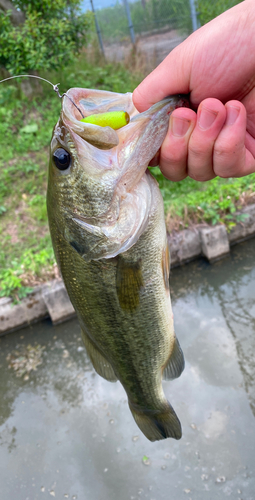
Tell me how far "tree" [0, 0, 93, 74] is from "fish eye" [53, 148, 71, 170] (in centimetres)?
501

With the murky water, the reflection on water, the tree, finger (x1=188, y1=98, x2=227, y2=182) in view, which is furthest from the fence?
finger (x1=188, y1=98, x2=227, y2=182)

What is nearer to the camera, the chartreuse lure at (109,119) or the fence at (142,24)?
the chartreuse lure at (109,119)

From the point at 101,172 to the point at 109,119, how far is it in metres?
0.19

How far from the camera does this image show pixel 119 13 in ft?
26.7

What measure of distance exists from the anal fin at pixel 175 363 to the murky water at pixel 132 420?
115 cm

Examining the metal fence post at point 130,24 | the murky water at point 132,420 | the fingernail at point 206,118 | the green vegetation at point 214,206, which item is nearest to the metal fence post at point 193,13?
the metal fence post at point 130,24

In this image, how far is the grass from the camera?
13.3 feet

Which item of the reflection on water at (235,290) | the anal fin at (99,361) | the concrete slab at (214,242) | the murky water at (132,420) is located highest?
the anal fin at (99,361)

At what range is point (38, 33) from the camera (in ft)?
17.9

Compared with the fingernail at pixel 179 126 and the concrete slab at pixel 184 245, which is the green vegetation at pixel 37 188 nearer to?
the concrete slab at pixel 184 245

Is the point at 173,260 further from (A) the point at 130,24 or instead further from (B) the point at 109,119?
(A) the point at 130,24

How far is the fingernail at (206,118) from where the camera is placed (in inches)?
51.4

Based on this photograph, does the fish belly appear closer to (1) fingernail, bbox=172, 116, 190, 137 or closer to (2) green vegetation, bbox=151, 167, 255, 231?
(1) fingernail, bbox=172, 116, 190, 137

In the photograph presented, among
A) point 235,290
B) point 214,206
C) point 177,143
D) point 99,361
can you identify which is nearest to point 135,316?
point 99,361
